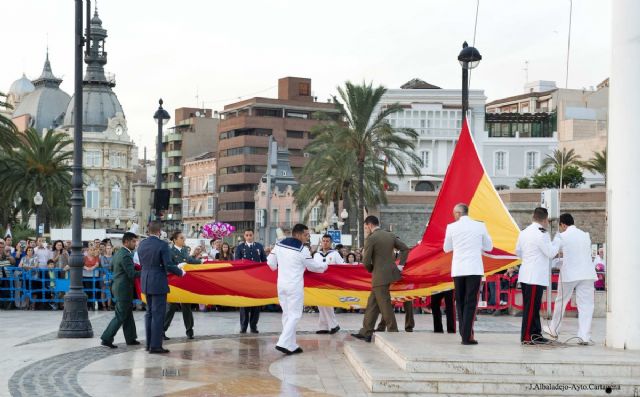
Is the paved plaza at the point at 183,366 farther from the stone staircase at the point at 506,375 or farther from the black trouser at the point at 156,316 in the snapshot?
the stone staircase at the point at 506,375

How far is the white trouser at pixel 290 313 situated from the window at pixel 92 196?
12220 centimetres

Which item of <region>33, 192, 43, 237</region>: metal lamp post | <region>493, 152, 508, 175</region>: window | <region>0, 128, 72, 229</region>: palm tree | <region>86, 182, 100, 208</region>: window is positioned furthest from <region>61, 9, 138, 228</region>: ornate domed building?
<region>33, 192, 43, 237</region>: metal lamp post

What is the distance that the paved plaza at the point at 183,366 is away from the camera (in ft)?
39.4

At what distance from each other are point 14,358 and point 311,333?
6.08m

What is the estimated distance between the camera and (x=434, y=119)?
104188 mm

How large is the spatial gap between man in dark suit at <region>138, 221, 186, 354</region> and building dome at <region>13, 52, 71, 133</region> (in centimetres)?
14002

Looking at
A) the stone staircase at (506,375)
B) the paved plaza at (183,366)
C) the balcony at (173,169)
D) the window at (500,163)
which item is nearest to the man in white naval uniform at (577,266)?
the paved plaza at (183,366)

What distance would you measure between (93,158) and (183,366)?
125801 millimetres

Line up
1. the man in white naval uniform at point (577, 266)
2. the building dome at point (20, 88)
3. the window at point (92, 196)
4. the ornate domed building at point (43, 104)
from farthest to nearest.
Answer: the building dome at point (20, 88) < the ornate domed building at point (43, 104) < the window at point (92, 196) < the man in white naval uniform at point (577, 266)

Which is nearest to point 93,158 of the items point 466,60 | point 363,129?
point 363,129

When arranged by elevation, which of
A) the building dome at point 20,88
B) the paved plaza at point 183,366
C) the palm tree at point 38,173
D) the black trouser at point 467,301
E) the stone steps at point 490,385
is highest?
the building dome at point 20,88

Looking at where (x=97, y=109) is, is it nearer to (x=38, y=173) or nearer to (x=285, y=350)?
(x=38, y=173)

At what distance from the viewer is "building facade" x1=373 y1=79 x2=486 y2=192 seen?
104 metres

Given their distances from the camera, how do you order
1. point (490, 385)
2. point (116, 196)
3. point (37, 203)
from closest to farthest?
point (490, 385)
point (37, 203)
point (116, 196)
